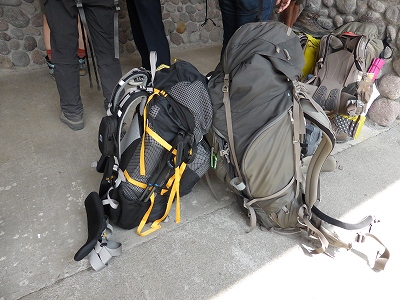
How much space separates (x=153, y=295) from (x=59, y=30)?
1.38m

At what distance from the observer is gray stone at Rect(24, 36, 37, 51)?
2.52m

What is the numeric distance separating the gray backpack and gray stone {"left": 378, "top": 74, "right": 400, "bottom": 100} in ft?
4.08

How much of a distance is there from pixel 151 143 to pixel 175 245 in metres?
0.44

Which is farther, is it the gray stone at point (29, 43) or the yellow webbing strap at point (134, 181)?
the gray stone at point (29, 43)

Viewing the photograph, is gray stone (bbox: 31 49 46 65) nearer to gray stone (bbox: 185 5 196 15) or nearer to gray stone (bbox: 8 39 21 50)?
gray stone (bbox: 8 39 21 50)

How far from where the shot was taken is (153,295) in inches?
46.0

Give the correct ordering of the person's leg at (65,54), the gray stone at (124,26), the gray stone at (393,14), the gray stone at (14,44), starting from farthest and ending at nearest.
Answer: the gray stone at (124,26) → the gray stone at (14,44) → the gray stone at (393,14) → the person's leg at (65,54)

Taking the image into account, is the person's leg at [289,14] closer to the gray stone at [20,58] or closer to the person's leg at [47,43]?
the person's leg at [47,43]

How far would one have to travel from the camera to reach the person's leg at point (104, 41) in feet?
5.64

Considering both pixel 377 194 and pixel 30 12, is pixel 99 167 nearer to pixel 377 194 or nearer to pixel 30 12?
pixel 377 194

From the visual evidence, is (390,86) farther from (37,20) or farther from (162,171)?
(37,20)

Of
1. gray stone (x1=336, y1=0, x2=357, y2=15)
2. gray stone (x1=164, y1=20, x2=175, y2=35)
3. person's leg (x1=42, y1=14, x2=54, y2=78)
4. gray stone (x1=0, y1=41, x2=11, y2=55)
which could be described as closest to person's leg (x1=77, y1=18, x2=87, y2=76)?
person's leg (x1=42, y1=14, x2=54, y2=78)

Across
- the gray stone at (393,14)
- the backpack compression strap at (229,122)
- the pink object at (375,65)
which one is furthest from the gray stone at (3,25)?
the gray stone at (393,14)

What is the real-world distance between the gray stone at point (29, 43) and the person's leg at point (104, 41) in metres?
1.01
